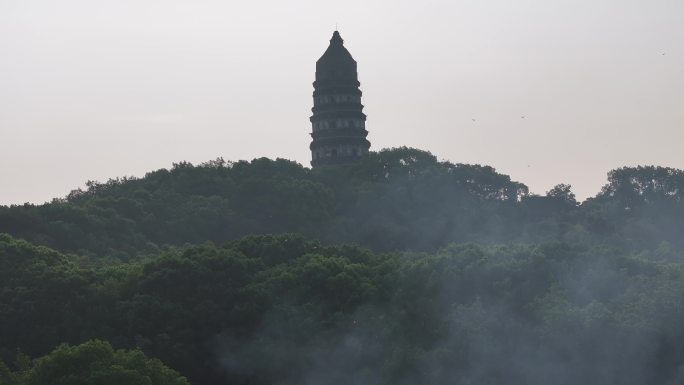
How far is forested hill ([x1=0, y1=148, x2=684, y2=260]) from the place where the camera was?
284 feet

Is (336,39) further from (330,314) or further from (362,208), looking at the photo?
(330,314)

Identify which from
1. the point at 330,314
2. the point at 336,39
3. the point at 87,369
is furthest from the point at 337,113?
the point at 87,369

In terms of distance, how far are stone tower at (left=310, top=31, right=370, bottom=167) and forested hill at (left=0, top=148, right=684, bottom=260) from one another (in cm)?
593

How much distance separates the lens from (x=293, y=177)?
101 m

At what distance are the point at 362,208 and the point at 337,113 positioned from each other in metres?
15.5

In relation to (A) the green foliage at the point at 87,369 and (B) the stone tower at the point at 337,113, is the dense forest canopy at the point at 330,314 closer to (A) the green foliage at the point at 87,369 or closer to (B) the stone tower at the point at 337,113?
(A) the green foliage at the point at 87,369

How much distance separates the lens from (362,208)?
98.6 meters

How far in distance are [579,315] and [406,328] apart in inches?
298

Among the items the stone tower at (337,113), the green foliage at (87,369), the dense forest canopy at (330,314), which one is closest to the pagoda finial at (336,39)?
the stone tower at (337,113)

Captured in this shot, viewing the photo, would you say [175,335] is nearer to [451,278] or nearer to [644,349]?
[451,278]

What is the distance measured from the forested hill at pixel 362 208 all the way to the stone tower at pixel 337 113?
5.93 m

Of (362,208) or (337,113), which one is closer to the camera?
(362,208)

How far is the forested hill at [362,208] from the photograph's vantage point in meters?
86.5

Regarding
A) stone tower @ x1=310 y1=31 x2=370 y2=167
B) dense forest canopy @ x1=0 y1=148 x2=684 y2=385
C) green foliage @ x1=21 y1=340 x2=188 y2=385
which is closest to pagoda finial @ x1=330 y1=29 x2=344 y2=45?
stone tower @ x1=310 y1=31 x2=370 y2=167
